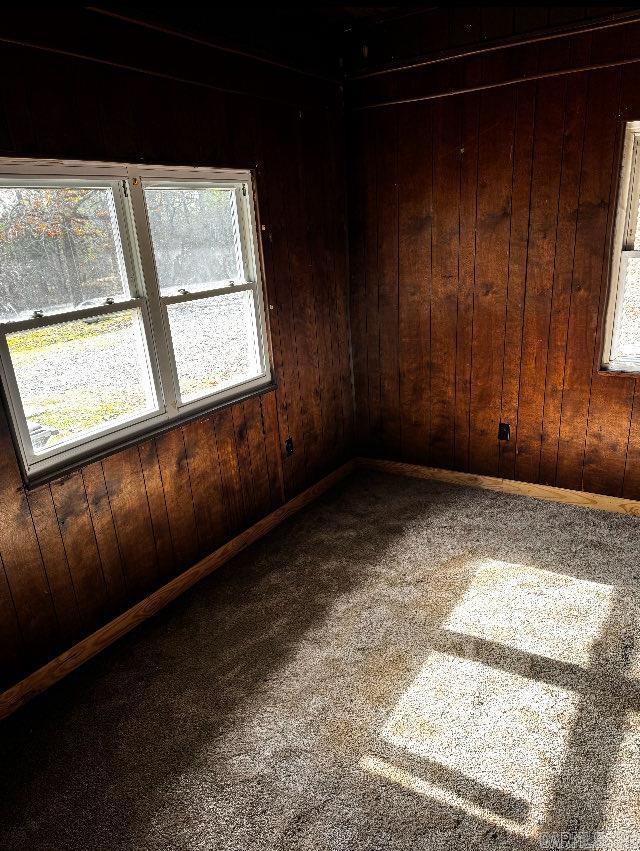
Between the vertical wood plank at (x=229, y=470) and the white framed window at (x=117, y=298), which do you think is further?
the vertical wood plank at (x=229, y=470)

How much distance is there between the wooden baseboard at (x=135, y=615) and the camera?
7.60ft

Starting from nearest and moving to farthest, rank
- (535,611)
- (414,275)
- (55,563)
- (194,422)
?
1. (55,563)
2. (535,611)
3. (194,422)
4. (414,275)

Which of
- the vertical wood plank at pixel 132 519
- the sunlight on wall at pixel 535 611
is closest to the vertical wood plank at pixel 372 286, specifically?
the sunlight on wall at pixel 535 611

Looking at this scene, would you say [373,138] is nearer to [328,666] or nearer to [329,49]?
[329,49]

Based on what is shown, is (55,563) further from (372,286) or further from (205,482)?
(372,286)

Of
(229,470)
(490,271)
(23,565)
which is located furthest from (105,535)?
(490,271)

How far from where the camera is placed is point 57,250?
7.45ft

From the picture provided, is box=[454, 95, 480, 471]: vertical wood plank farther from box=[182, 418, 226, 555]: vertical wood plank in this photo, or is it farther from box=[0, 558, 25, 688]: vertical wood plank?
box=[0, 558, 25, 688]: vertical wood plank

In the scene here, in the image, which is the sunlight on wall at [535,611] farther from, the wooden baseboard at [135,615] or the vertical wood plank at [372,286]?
the vertical wood plank at [372,286]

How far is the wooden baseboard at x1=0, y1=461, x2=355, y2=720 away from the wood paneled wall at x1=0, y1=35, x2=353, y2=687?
0.05 m

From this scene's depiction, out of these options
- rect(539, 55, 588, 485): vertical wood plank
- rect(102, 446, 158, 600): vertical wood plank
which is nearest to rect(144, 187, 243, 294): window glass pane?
rect(102, 446, 158, 600): vertical wood plank

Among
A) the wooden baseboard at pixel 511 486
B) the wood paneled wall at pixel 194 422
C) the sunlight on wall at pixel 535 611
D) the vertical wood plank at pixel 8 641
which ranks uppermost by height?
the wood paneled wall at pixel 194 422

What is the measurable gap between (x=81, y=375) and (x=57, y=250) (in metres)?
0.51

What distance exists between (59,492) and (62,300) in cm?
78
